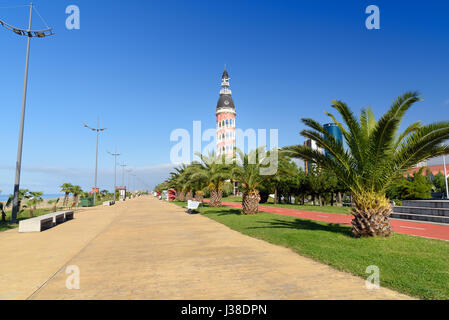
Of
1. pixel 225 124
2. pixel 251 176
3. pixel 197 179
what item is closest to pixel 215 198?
pixel 197 179

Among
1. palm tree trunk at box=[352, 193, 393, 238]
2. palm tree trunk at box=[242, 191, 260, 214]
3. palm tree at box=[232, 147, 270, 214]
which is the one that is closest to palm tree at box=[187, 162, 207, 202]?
palm tree at box=[232, 147, 270, 214]

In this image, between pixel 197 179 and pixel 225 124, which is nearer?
pixel 197 179

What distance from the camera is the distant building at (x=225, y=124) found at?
98.7 m

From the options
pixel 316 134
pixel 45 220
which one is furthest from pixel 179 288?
pixel 45 220

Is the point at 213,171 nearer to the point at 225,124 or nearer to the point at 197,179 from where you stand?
the point at 197,179

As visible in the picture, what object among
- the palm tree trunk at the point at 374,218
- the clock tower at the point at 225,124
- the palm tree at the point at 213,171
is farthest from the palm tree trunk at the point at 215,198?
the clock tower at the point at 225,124

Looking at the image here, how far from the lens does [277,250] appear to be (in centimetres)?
765

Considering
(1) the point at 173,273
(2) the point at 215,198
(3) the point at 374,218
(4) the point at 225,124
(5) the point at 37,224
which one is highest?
(4) the point at 225,124

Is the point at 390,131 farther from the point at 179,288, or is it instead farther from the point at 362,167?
the point at 179,288

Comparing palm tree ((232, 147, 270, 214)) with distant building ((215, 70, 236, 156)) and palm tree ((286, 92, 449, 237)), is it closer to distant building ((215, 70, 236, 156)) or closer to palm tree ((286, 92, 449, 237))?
palm tree ((286, 92, 449, 237))

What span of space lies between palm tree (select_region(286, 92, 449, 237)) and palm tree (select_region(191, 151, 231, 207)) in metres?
16.6

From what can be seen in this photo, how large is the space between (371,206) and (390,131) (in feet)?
8.29

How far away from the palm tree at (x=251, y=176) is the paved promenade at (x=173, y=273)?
31.0ft

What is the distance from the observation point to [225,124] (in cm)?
9988
